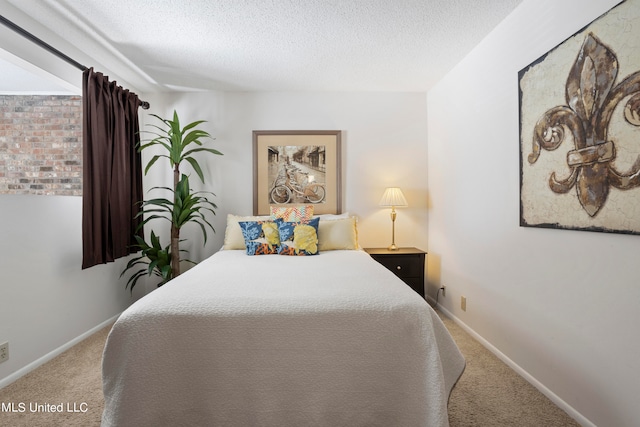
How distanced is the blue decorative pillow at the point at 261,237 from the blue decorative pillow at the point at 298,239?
2.3 inches

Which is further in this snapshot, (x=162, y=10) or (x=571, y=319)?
(x=162, y=10)

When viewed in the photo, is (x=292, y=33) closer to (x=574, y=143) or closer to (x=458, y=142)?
(x=458, y=142)

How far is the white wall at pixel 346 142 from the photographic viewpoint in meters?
3.87

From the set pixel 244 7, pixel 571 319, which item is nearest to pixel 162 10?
pixel 244 7

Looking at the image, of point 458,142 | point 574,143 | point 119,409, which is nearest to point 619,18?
point 574,143

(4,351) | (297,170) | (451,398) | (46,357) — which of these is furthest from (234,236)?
(451,398)

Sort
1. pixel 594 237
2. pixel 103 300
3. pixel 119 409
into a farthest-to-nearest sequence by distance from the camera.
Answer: pixel 103 300, pixel 594 237, pixel 119 409

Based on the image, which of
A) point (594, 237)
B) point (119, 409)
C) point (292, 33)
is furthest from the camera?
point (292, 33)

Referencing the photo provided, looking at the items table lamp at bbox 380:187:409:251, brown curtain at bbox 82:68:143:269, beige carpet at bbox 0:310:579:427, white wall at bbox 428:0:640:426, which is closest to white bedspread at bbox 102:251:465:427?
beige carpet at bbox 0:310:579:427

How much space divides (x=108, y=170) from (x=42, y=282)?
103 cm

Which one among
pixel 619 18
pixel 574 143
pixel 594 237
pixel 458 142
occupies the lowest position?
pixel 594 237

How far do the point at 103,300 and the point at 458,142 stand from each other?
365 centimetres

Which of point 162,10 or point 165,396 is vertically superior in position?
point 162,10

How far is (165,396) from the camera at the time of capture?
1498 mm
